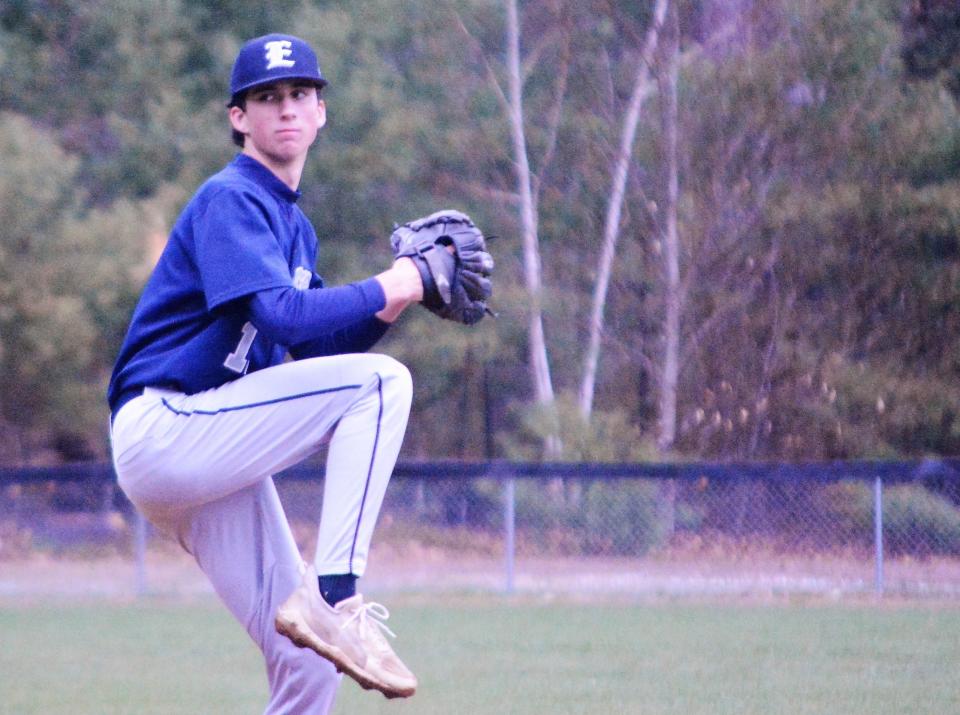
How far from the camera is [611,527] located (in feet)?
43.7

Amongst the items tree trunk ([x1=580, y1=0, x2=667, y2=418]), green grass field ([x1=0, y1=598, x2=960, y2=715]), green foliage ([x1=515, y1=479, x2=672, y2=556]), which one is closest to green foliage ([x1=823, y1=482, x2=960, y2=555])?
green grass field ([x1=0, y1=598, x2=960, y2=715])

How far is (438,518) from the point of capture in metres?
13.7

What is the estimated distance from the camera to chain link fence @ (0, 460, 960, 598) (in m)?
12.4

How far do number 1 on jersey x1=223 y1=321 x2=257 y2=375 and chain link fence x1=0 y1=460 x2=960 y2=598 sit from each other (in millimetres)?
9468

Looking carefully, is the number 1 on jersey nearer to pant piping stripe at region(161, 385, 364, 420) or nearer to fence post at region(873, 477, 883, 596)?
pant piping stripe at region(161, 385, 364, 420)

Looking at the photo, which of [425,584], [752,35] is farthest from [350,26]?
[425,584]

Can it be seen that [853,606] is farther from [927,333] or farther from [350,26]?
[350,26]

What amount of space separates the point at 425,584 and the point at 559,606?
5.74ft

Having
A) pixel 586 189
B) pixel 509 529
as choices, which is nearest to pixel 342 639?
pixel 509 529

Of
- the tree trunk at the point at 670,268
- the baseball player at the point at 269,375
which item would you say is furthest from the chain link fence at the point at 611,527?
the baseball player at the point at 269,375

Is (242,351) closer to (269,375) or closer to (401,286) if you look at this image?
(269,375)

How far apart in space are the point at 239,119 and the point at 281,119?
0.54 feet

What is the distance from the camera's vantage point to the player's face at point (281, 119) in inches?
142

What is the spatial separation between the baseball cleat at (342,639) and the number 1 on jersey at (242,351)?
1.99ft
